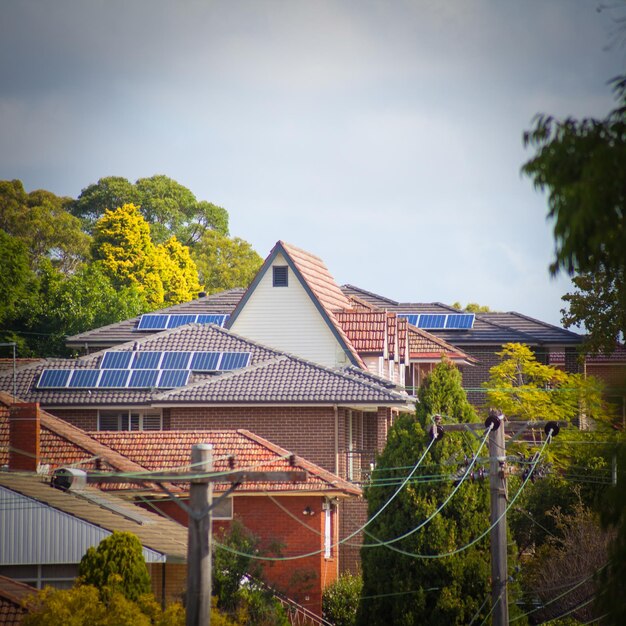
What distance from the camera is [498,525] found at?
27.8 m

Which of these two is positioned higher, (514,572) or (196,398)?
(196,398)

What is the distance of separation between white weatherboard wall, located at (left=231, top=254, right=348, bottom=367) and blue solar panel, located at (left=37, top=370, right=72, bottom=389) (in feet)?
28.6

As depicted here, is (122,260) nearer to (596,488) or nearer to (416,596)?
(596,488)

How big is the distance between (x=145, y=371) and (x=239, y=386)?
460 cm

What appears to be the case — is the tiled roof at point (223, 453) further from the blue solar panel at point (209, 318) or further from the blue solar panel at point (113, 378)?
the blue solar panel at point (209, 318)

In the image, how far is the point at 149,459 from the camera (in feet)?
129

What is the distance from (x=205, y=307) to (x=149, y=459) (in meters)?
32.0

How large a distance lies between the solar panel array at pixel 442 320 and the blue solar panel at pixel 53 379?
→ 3207 cm

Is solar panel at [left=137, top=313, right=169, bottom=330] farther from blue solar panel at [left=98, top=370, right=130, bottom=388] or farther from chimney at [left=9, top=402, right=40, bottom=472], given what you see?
chimney at [left=9, top=402, right=40, bottom=472]

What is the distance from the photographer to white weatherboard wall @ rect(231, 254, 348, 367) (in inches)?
2042

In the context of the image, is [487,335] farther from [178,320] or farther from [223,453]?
[223,453]

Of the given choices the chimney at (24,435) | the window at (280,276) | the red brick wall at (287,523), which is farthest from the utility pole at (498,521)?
the window at (280,276)

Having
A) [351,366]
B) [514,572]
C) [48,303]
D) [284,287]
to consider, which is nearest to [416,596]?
[514,572]

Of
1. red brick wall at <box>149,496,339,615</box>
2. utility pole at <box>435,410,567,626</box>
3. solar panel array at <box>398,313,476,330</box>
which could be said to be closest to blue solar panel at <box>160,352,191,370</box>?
red brick wall at <box>149,496,339,615</box>
